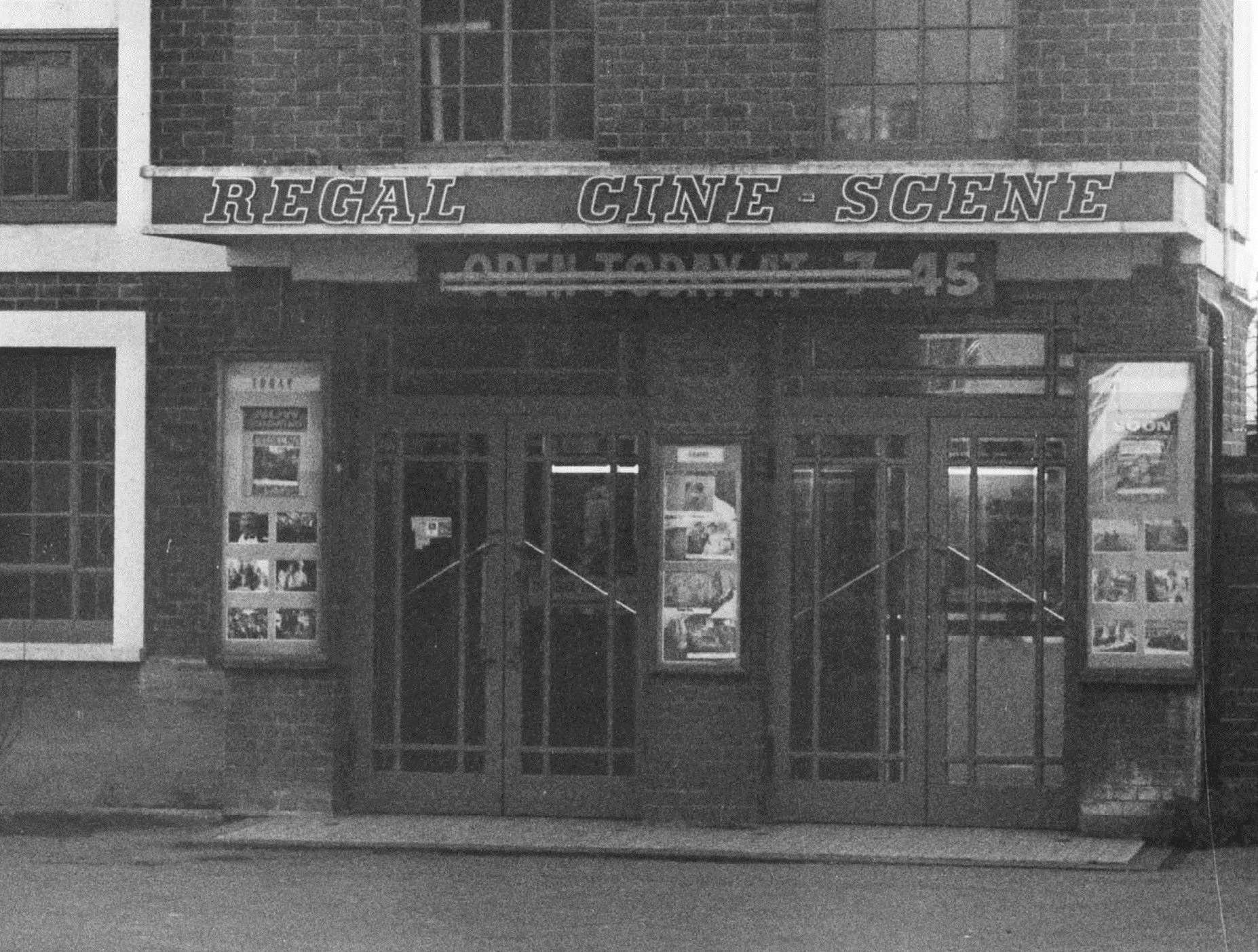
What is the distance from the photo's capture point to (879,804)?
14.9m

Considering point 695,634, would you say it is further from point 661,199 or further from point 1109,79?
point 1109,79

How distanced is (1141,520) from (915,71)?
281 cm

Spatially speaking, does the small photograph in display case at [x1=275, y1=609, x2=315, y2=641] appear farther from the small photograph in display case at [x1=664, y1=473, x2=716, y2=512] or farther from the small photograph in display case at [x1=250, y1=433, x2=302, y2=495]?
the small photograph in display case at [x1=664, y1=473, x2=716, y2=512]

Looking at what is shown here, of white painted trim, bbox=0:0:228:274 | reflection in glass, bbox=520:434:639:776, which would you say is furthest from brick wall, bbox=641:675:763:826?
white painted trim, bbox=0:0:228:274

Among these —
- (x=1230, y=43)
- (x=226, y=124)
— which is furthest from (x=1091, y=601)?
(x=226, y=124)

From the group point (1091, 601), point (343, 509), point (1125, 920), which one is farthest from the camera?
point (343, 509)

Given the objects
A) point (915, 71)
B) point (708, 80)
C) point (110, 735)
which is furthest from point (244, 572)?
point (915, 71)

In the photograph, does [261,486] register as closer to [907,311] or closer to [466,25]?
[466,25]

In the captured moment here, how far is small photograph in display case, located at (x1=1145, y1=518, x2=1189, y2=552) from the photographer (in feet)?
47.1

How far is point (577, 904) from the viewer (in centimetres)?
1245

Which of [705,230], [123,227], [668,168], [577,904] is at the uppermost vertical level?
[668,168]

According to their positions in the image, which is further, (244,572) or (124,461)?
(124,461)

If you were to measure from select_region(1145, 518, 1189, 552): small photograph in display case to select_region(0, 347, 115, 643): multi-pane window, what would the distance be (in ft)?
20.1

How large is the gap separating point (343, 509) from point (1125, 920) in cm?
548
